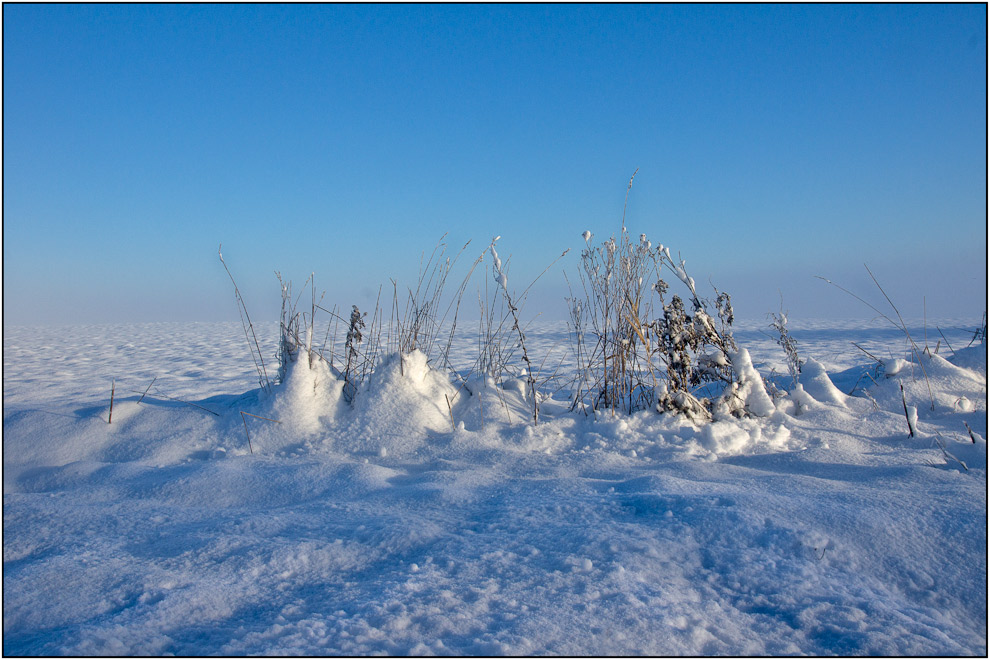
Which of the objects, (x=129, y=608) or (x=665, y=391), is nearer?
(x=129, y=608)

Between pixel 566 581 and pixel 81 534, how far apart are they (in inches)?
55.7

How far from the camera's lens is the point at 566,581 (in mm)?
1310

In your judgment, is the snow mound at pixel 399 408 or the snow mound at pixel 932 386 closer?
the snow mound at pixel 399 408

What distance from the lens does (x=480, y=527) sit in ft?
5.37

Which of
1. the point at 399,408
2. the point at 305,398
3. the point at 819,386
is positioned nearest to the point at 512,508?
the point at 399,408

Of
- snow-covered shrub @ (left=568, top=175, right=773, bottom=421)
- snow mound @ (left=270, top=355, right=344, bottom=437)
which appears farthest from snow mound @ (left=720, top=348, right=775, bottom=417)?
snow mound @ (left=270, top=355, right=344, bottom=437)

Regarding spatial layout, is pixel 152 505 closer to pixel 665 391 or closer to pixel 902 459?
pixel 665 391

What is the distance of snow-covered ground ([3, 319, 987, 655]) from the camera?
115cm

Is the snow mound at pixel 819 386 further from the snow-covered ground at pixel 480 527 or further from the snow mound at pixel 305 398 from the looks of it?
the snow mound at pixel 305 398

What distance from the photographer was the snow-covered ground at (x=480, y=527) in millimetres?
1154

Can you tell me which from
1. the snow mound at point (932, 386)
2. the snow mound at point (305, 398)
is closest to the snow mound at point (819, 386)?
the snow mound at point (932, 386)

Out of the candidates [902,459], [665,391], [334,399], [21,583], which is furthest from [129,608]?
[902,459]

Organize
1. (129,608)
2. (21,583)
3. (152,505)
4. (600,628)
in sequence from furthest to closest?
1. (152,505)
2. (21,583)
3. (129,608)
4. (600,628)

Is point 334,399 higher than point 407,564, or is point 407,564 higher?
point 334,399
